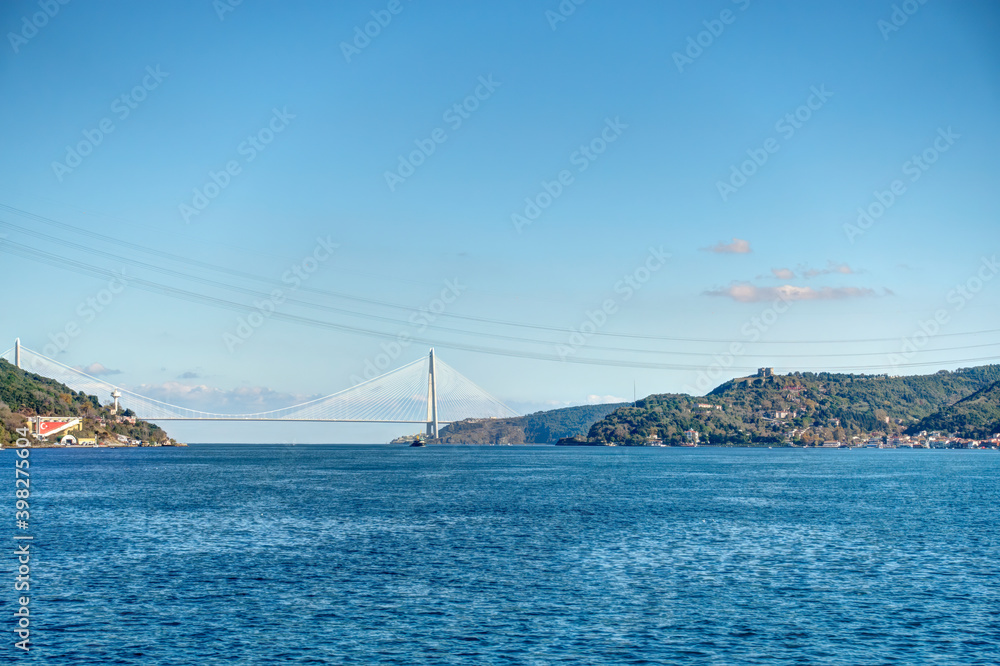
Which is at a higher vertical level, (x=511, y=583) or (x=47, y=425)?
A: (x=47, y=425)

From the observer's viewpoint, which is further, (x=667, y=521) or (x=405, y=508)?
(x=405, y=508)

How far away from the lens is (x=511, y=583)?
29.8 m

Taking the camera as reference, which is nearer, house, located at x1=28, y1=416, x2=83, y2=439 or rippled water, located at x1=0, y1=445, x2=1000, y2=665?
rippled water, located at x1=0, y1=445, x2=1000, y2=665

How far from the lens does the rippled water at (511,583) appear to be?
22172 millimetres

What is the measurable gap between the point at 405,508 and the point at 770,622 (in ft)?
112

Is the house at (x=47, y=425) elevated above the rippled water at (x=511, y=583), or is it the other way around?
the house at (x=47, y=425)

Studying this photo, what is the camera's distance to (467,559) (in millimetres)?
34562

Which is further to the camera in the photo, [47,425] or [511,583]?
[47,425]

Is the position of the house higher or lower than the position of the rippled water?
higher

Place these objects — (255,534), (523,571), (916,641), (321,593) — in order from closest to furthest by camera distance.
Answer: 1. (916,641)
2. (321,593)
3. (523,571)
4. (255,534)

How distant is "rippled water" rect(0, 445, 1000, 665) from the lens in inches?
873

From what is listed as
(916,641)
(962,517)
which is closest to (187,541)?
(916,641)

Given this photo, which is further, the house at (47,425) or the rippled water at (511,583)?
the house at (47,425)

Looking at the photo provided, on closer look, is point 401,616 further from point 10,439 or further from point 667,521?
point 10,439
